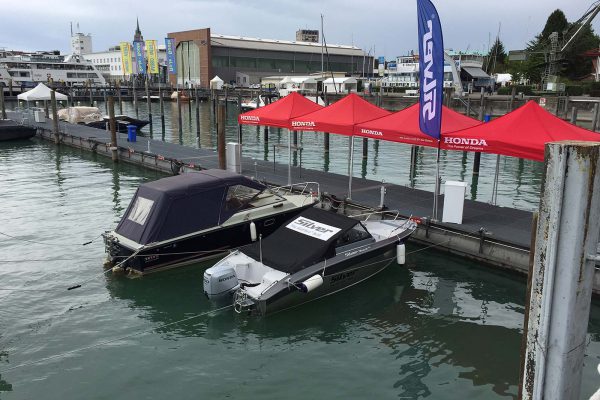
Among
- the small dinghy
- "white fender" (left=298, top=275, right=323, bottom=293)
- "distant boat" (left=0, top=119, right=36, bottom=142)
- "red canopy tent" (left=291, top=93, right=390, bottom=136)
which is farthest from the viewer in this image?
"distant boat" (left=0, top=119, right=36, bottom=142)

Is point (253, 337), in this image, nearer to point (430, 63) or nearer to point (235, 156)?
point (430, 63)

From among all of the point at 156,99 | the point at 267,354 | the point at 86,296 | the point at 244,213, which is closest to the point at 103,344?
the point at 86,296

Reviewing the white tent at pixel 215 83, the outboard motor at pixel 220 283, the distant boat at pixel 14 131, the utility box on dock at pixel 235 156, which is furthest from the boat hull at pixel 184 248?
the white tent at pixel 215 83

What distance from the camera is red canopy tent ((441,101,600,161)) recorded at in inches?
524

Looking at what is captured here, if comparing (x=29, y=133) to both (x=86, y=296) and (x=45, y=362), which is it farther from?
(x=45, y=362)

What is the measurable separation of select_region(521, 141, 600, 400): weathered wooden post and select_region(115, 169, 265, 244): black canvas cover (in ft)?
33.0

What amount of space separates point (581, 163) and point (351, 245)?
828cm

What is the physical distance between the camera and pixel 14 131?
37.2 meters

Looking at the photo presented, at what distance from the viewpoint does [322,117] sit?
18.9 metres

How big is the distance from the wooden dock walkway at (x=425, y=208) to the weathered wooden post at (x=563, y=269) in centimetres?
872

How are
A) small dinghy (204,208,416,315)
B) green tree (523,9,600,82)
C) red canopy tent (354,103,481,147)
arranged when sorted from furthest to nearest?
1. green tree (523,9,600,82)
2. red canopy tent (354,103,481,147)
3. small dinghy (204,208,416,315)

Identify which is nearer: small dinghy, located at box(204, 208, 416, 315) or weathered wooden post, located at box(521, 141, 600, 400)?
weathered wooden post, located at box(521, 141, 600, 400)

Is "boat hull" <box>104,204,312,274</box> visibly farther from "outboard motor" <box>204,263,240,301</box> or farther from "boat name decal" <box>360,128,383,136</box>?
"boat name decal" <box>360,128,383,136</box>

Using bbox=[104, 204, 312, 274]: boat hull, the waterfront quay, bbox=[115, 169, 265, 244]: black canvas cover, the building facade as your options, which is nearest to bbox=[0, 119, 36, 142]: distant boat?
the waterfront quay
